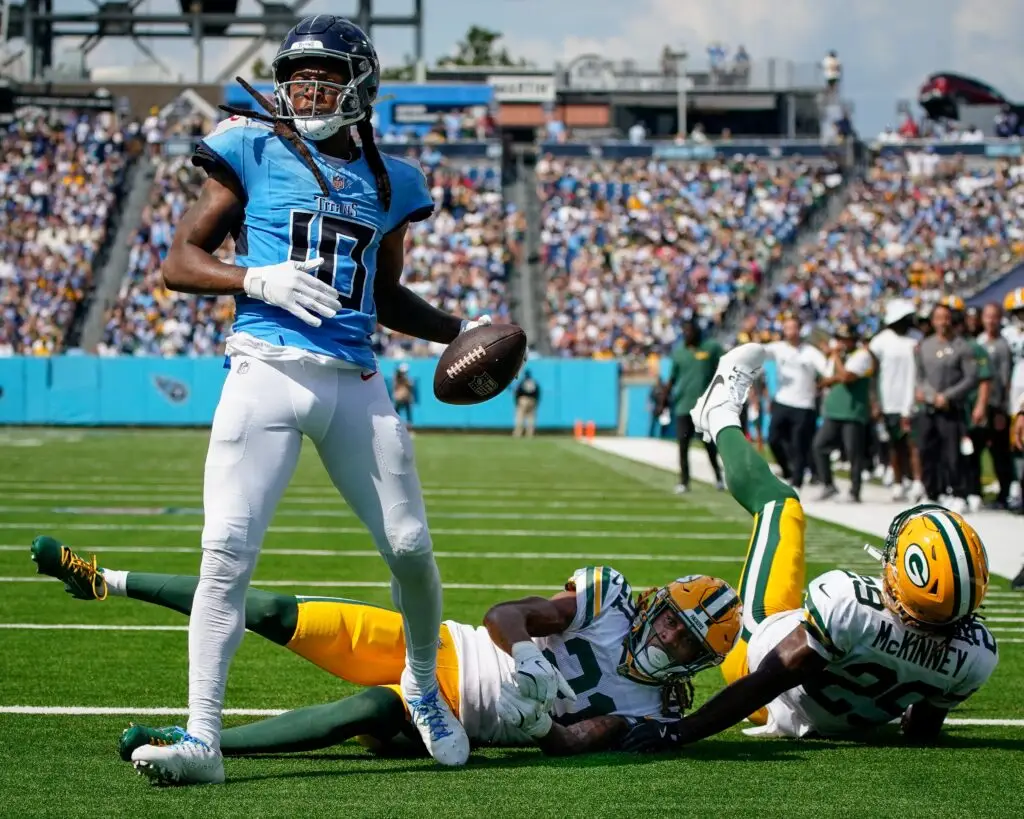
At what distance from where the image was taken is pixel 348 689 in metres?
5.41

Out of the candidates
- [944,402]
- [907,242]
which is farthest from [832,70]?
[944,402]

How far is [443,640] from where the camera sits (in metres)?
4.51

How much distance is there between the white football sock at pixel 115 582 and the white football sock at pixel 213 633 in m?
0.77

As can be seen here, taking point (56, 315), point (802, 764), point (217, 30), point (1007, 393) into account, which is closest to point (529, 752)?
point (802, 764)

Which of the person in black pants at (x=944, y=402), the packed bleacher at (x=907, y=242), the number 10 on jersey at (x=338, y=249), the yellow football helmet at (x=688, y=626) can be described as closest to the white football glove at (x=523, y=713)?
the yellow football helmet at (x=688, y=626)

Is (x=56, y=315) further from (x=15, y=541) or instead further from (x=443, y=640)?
(x=443, y=640)

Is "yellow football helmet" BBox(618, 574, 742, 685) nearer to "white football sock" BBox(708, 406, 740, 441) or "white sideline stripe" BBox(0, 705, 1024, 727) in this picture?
"white sideline stripe" BBox(0, 705, 1024, 727)

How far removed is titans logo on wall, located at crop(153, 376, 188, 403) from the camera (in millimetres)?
28531

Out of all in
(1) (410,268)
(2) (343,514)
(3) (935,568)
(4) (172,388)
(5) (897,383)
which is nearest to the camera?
(3) (935,568)

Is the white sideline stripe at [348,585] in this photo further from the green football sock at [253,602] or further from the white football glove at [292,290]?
the white football glove at [292,290]

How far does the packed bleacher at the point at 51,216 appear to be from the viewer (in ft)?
102

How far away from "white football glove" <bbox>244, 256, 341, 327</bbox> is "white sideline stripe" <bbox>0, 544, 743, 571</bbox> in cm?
543

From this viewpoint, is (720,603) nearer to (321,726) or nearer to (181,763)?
(321,726)

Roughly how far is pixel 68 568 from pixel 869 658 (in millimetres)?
2384
